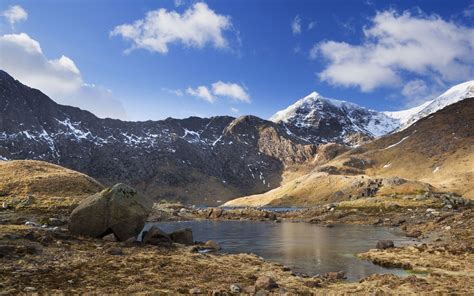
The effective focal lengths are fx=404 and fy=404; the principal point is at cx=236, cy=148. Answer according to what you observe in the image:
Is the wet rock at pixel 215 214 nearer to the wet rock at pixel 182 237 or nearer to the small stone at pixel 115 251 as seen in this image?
the wet rock at pixel 182 237

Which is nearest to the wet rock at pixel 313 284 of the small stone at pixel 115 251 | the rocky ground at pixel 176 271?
the rocky ground at pixel 176 271

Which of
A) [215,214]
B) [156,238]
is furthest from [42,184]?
[156,238]

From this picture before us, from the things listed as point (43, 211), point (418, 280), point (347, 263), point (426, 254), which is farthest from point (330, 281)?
point (43, 211)

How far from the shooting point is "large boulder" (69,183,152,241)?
156ft

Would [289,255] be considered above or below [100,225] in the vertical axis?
below

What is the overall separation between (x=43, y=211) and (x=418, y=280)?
74722 mm

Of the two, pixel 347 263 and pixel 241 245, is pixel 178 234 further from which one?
pixel 347 263

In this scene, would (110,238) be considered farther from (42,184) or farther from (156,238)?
(42,184)

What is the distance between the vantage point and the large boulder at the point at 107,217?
156ft

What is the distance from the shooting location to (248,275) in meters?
31.0

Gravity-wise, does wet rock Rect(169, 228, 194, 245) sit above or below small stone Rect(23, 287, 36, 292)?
below

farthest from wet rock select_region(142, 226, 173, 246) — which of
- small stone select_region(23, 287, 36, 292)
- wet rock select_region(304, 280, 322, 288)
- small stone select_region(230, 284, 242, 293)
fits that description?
small stone select_region(23, 287, 36, 292)

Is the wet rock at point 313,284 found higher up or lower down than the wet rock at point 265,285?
lower down

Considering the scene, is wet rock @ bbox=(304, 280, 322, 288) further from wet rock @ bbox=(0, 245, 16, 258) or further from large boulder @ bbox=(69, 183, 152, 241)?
large boulder @ bbox=(69, 183, 152, 241)
